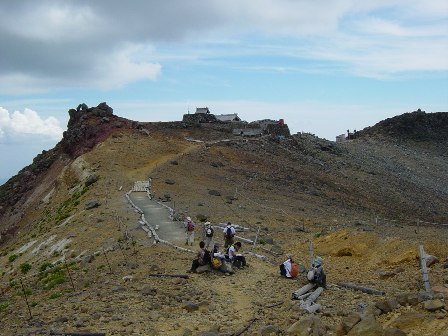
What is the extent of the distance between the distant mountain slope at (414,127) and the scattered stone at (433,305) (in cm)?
9511

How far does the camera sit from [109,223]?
29.7m

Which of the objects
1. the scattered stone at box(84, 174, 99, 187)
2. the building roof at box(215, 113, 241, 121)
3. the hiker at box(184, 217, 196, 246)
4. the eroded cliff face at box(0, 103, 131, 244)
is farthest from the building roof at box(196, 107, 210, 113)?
the hiker at box(184, 217, 196, 246)

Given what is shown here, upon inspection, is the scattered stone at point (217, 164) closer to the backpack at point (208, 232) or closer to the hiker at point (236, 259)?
the backpack at point (208, 232)

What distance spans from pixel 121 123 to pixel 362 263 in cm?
4775

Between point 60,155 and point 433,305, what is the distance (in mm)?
60380

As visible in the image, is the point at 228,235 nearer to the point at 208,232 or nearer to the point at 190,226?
the point at 208,232

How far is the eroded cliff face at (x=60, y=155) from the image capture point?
60000 mm

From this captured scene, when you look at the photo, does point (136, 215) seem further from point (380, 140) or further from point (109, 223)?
point (380, 140)

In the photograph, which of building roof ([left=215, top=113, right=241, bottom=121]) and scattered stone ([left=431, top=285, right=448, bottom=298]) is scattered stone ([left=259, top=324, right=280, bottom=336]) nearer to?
scattered stone ([left=431, top=285, right=448, bottom=298])

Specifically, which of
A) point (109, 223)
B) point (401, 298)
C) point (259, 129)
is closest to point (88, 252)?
point (109, 223)

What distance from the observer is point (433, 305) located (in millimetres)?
11773

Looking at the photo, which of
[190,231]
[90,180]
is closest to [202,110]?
[90,180]

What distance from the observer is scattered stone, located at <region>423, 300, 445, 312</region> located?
11.7 metres

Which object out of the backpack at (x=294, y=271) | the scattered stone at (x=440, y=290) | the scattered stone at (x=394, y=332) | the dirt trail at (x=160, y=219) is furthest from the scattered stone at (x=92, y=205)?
the scattered stone at (x=394, y=332)
